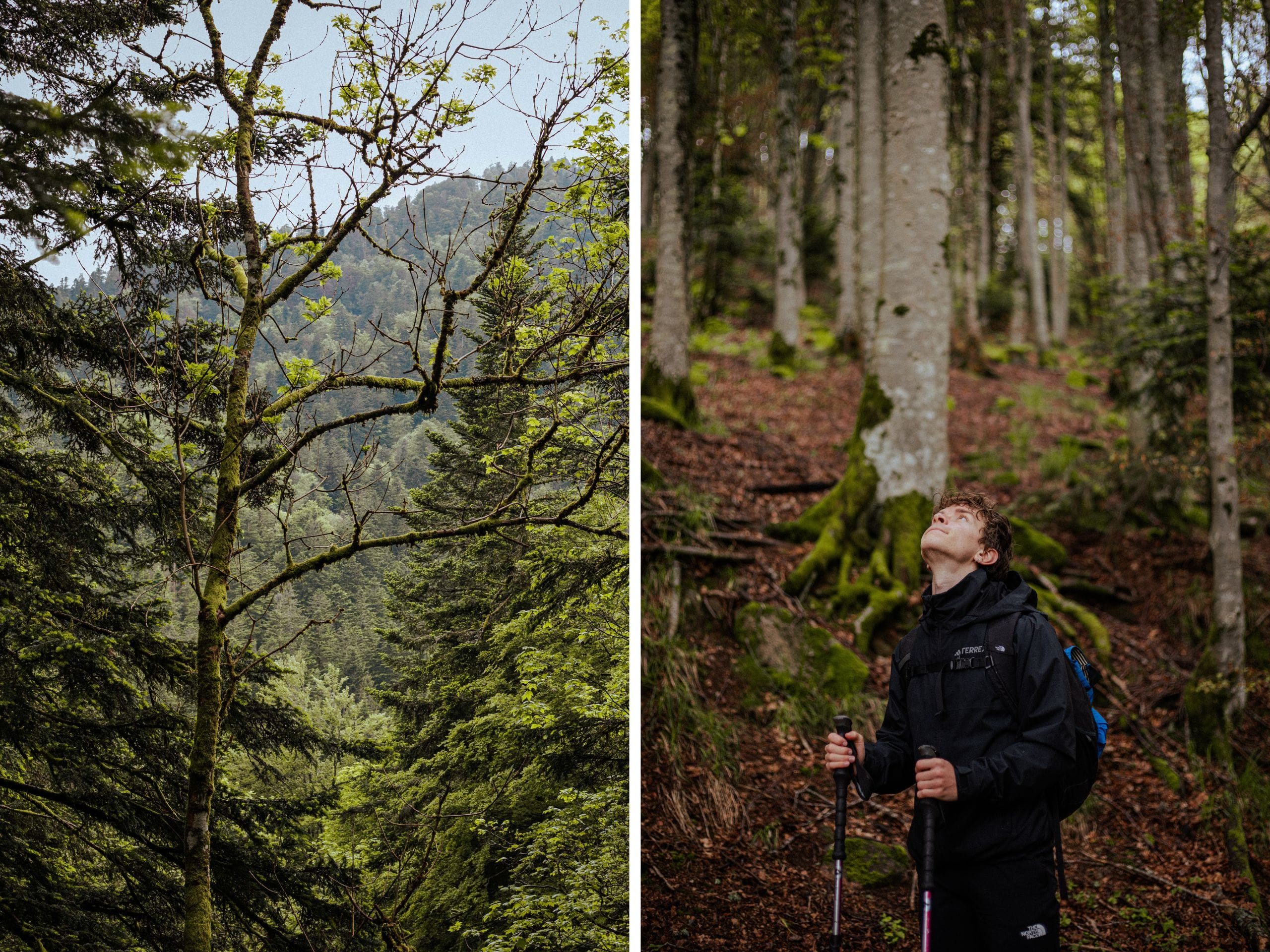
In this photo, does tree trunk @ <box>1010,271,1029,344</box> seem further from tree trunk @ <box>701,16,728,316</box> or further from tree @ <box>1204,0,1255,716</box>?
tree @ <box>1204,0,1255,716</box>

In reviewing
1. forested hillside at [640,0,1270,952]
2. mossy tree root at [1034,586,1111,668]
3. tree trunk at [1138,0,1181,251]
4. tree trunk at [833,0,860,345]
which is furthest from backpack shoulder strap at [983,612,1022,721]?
tree trunk at [833,0,860,345]

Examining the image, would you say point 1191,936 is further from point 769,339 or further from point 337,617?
point 769,339

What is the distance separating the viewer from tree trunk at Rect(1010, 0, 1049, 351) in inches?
506

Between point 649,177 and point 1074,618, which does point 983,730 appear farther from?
point 649,177

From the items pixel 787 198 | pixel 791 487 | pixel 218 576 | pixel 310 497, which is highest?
pixel 787 198

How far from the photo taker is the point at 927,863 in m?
1.59

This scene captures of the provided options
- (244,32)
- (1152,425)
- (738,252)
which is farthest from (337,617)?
(738,252)

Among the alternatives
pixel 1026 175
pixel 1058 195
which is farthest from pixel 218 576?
pixel 1058 195

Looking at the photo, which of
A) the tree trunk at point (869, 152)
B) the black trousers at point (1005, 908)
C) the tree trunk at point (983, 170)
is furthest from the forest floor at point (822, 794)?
the tree trunk at point (983, 170)

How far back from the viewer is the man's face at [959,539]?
1771mm

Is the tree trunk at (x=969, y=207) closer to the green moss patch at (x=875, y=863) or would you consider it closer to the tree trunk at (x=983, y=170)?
the tree trunk at (x=983, y=170)

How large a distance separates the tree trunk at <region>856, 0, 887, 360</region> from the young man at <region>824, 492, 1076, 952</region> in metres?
8.19

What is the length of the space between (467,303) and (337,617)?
4.36 ft

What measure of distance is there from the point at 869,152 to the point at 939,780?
963 centimetres
